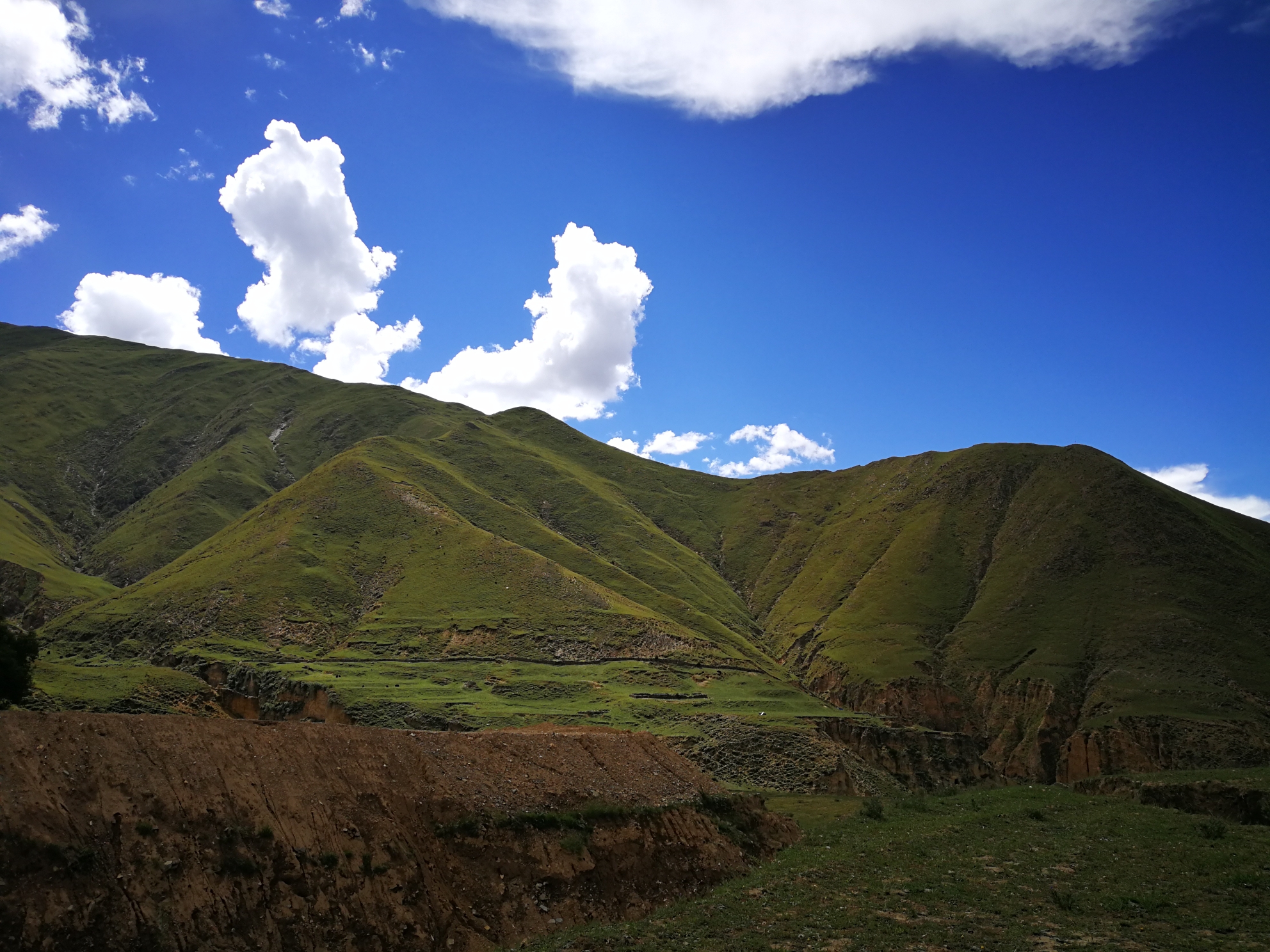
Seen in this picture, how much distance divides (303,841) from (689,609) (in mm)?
119738

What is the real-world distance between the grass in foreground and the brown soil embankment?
2424 millimetres

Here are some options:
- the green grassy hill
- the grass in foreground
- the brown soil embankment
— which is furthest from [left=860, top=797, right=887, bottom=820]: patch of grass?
the green grassy hill

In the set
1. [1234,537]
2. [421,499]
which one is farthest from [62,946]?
[1234,537]

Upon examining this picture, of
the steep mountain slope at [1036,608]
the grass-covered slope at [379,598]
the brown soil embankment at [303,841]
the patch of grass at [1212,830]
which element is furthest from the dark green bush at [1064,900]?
the grass-covered slope at [379,598]

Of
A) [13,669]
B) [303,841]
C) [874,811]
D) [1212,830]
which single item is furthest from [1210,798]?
[13,669]

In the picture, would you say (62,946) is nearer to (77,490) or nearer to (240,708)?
(240,708)

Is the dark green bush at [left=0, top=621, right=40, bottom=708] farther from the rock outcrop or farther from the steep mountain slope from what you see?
the steep mountain slope

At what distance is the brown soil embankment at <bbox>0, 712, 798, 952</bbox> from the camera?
19.3 meters

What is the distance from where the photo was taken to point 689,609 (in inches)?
5551

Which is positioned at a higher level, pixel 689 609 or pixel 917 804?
pixel 689 609

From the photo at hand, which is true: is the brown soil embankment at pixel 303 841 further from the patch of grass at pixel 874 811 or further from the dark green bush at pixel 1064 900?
the patch of grass at pixel 874 811

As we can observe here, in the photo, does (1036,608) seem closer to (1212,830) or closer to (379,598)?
(379,598)

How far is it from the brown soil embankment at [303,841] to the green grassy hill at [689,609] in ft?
110

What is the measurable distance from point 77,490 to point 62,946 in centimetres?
21371
